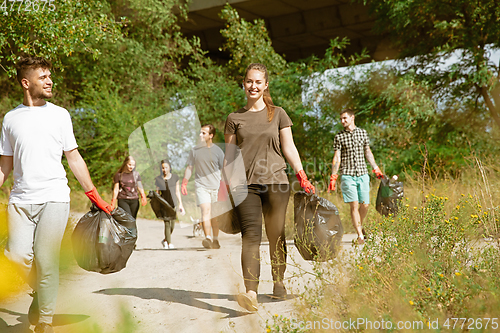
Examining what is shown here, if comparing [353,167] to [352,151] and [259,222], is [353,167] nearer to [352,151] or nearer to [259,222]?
[352,151]

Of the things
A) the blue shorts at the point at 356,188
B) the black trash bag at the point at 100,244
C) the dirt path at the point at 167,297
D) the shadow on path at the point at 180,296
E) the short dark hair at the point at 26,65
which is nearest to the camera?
the short dark hair at the point at 26,65

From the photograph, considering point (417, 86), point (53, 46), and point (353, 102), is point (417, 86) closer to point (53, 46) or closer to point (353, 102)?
point (353, 102)

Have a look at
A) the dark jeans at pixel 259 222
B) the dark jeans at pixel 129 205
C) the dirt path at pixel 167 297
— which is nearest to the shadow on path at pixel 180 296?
the dirt path at pixel 167 297

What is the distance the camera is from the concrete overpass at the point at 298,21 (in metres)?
16.6

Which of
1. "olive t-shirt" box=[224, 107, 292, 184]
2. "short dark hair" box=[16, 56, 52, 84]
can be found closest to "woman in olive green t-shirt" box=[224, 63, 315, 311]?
"olive t-shirt" box=[224, 107, 292, 184]

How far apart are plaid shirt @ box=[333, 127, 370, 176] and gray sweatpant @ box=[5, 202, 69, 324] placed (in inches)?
162

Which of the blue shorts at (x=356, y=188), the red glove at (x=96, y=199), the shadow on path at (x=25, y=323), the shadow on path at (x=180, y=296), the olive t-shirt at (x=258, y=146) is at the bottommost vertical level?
the shadow on path at (x=180, y=296)

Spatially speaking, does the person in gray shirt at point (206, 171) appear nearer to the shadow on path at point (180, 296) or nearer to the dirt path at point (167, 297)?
the dirt path at point (167, 297)

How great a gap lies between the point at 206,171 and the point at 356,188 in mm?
2148

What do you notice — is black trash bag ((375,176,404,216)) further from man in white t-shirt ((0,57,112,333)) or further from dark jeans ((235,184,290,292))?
man in white t-shirt ((0,57,112,333))

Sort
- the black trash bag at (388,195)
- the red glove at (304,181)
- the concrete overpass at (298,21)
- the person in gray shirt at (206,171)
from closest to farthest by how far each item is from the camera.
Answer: the red glove at (304,181) < the black trash bag at (388,195) < the person in gray shirt at (206,171) < the concrete overpass at (298,21)

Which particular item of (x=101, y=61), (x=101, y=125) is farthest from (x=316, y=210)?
(x=101, y=61)

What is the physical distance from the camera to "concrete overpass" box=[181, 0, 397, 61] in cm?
1664

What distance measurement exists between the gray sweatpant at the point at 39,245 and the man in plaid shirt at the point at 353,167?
391 cm
